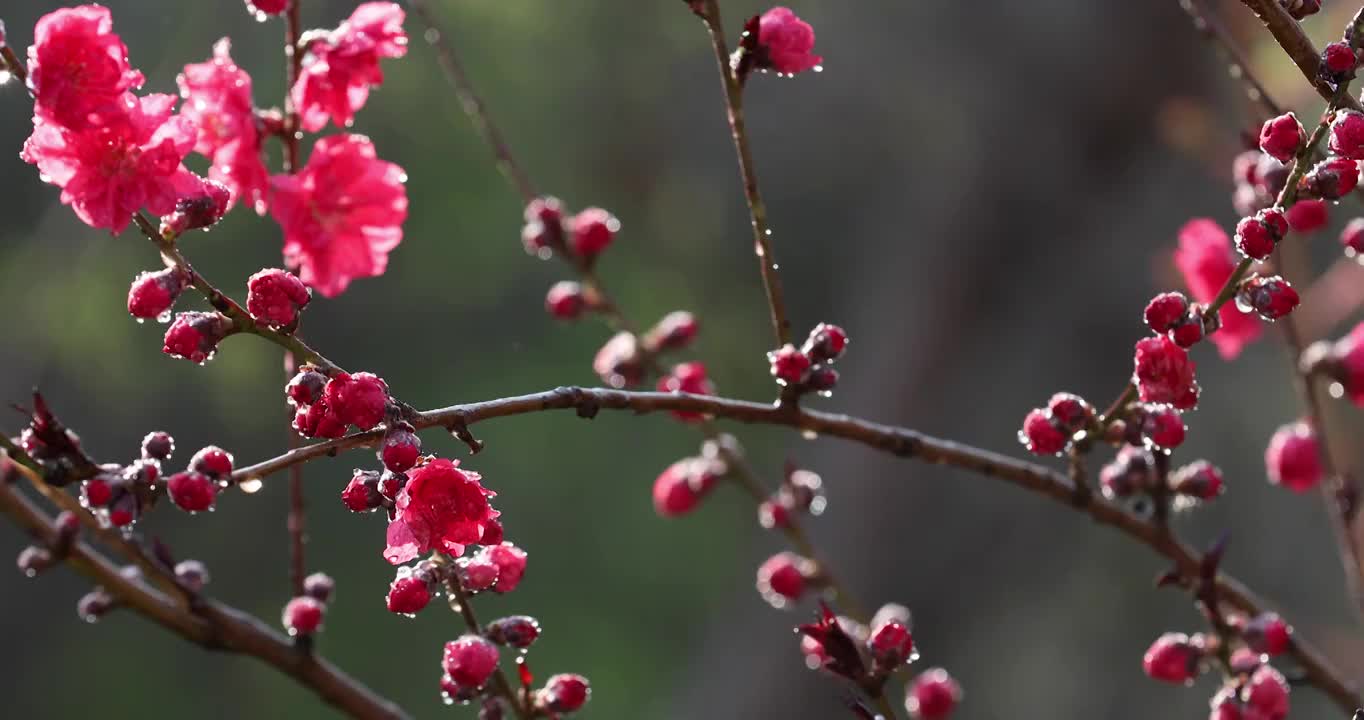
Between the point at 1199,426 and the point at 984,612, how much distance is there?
37.7 inches

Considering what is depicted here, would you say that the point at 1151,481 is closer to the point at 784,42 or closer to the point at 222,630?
the point at 784,42

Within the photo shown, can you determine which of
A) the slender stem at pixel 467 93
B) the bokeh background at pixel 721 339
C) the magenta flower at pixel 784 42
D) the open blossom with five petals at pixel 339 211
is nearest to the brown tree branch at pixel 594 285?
the slender stem at pixel 467 93

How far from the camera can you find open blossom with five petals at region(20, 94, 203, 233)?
1.89 ft

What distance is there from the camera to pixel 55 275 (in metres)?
3.64

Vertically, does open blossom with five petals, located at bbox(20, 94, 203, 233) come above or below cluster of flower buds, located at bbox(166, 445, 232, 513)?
above

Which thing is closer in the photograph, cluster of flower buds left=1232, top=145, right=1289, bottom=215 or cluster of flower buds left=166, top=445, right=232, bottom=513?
cluster of flower buds left=166, top=445, right=232, bottom=513

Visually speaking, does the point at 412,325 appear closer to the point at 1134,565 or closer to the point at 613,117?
the point at 613,117

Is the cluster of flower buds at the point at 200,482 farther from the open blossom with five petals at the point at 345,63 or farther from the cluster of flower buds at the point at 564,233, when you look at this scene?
the cluster of flower buds at the point at 564,233

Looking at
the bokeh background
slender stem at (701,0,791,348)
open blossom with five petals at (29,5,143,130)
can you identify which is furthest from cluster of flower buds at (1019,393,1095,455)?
the bokeh background

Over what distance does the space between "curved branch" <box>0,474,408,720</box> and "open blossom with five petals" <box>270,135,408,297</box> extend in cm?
18

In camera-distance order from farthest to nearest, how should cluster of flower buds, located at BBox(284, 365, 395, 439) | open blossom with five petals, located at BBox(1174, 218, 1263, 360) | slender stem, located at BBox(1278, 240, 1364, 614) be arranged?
open blossom with five petals, located at BBox(1174, 218, 1263, 360) < slender stem, located at BBox(1278, 240, 1364, 614) < cluster of flower buds, located at BBox(284, 365, 395, 439)

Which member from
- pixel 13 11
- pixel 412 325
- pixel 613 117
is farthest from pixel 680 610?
pixel 13 11

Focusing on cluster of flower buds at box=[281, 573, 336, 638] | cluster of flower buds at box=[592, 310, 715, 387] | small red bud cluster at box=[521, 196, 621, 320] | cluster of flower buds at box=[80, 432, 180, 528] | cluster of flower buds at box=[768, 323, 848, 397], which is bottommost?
cluster of flower buds at box=[768, 323, 848, 397]

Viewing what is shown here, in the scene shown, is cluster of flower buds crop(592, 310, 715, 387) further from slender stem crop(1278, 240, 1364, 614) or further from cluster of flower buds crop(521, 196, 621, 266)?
slender stem crop(1278, 240, 1364, 614)
